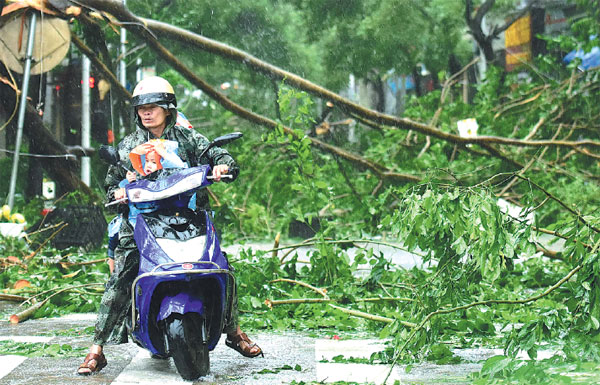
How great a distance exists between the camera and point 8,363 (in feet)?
13.2

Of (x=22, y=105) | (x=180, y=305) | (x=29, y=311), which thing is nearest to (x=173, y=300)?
(x=180, y=305)

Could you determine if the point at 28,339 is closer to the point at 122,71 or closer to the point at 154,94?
the point at 154,94

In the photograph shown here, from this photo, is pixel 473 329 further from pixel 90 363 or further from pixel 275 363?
pixel 90 363

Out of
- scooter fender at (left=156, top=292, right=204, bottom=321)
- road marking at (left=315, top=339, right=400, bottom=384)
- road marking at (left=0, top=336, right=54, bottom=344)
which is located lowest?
road marking at (left=315, top=339, right=400, bottom=384)

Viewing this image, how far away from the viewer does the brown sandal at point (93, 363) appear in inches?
149

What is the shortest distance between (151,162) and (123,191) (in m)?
0.20

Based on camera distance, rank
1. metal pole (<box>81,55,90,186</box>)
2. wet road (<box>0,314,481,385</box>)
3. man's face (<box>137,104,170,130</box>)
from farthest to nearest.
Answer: metal pole (<box>81,55,90,186</box>), man's face (<box>137,104,170,130</box>), wet road (<box>0,314,481,385</box>)

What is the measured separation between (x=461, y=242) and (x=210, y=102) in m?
6.05

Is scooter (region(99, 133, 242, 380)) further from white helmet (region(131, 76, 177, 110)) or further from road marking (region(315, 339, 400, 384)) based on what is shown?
road marking (region(315, 339, 400, 384))

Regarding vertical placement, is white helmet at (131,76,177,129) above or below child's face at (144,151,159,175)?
above

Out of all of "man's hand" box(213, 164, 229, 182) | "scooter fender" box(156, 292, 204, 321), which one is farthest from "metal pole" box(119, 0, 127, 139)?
"scooter fender" box(156, 292, 204, 321)

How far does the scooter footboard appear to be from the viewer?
357 centimetres

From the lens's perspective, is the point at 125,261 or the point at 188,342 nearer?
the point at 188,342

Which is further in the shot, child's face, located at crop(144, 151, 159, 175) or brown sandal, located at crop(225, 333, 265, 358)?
brown sandal, located at crop(225, 333, 265, 358)
